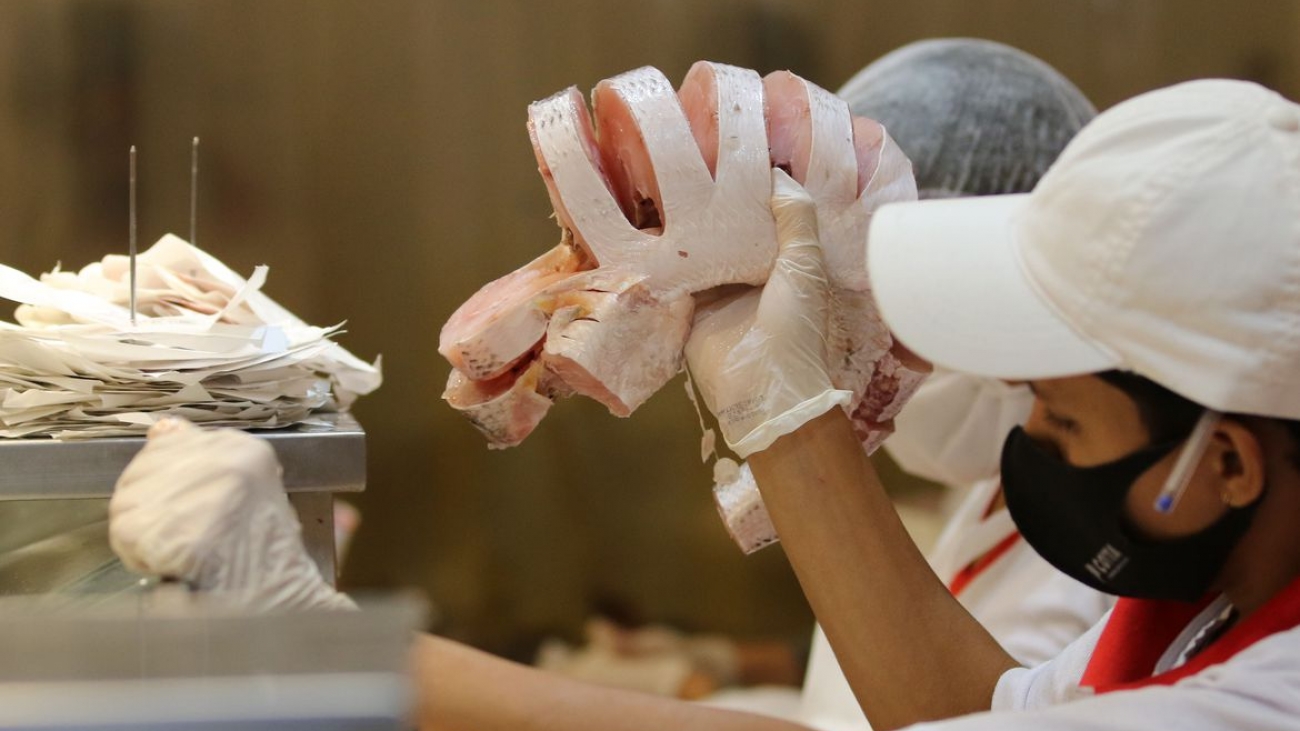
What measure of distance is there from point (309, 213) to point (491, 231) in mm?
443

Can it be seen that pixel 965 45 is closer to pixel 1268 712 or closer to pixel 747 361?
pixel 747 361

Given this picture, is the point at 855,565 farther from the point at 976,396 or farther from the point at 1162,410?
the point at 976,396

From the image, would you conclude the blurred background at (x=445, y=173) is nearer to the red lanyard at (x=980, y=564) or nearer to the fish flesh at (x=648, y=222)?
the red lanyard at (x=980, y=564)

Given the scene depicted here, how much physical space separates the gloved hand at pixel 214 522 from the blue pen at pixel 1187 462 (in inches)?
22.1

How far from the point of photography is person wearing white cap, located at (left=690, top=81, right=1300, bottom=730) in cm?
81

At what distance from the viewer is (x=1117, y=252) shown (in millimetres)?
827

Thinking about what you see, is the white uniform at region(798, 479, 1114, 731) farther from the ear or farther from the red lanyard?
the ear

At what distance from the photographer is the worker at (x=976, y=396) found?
66.4 inches

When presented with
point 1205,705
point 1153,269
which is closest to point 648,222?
point 1153,269

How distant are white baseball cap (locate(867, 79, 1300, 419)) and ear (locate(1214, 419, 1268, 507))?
36mm

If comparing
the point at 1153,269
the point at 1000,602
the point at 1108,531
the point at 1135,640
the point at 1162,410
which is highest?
the point at 1153,269

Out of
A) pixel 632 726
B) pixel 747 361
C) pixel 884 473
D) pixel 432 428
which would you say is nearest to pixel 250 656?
pixel 632 726

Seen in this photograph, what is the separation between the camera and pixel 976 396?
1791 millimetres

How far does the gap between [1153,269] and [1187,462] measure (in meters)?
0.14
